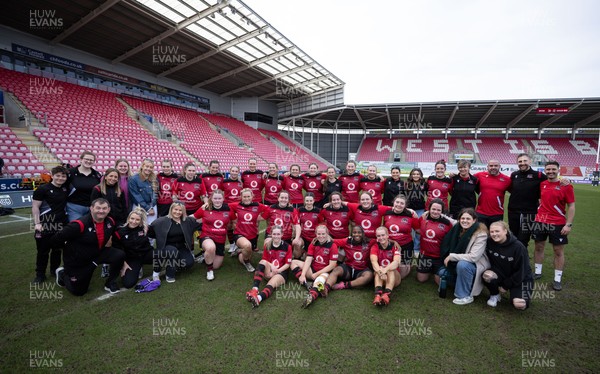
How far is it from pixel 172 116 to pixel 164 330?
2343 centimetres

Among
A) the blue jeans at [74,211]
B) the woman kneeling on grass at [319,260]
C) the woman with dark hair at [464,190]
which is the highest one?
the woman with dark hair at [464,190]

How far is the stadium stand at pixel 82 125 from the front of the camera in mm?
13281

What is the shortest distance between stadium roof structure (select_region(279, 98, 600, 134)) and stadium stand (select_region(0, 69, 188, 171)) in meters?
19.9

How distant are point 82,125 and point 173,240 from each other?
15.5 m

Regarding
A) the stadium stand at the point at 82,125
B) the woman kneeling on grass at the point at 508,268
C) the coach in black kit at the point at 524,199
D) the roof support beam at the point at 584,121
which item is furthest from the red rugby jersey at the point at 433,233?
the roof support beam at the point at 584,121

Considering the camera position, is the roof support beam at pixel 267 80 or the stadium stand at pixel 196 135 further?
the roof support beam at pixel 267 80

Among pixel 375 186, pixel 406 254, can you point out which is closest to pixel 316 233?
pixel 406 254

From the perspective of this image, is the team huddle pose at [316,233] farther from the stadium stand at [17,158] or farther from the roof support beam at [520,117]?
the roof support beam at [520,117]

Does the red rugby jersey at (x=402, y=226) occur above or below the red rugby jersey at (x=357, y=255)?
above

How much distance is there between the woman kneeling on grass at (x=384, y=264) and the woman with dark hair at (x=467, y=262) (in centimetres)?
73

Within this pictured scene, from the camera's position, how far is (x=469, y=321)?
3242 mm

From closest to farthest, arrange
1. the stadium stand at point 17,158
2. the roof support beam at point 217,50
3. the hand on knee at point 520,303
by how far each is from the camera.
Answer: the hand on knee at point 520,303
the stadium stand at point 17,158
the roof support beam at point 217,50

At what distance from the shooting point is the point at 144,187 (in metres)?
4.98

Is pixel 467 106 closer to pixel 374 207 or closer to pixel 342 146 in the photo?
pixel 342 146
